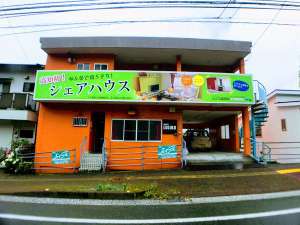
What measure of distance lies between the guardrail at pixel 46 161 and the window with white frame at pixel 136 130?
2.44 meters

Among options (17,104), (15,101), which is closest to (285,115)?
(17,104)

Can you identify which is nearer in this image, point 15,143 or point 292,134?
point 15,143

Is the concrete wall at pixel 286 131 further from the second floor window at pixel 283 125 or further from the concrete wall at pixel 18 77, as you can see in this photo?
the concrete wall at pixel 18 77

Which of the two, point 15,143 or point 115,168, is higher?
point 15,143

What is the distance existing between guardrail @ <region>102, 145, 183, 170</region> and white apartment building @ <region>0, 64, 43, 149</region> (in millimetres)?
5534

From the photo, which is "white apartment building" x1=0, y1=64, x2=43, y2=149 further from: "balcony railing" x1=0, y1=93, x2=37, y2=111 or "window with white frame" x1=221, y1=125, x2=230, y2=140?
"window with white frame" x1=221, y1=125, x2=230, y2=140

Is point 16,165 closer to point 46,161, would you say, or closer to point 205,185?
point 46,161

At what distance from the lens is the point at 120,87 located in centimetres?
1369

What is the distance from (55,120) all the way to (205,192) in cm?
973

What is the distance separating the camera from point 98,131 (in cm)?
1616

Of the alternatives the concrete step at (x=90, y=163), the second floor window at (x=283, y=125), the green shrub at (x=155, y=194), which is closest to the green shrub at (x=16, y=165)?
the concrete step at (x=90, y=163)

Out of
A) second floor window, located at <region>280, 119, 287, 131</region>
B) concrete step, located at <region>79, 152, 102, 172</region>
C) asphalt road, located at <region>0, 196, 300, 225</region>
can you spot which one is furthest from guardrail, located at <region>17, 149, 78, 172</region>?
second floor window, located at <region>280, 119, 287, 131</region>

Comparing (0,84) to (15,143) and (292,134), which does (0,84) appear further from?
(292,134)

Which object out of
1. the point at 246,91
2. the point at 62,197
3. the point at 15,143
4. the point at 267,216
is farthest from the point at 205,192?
the point at 15,143
